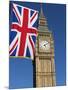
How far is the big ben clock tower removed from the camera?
171 cm

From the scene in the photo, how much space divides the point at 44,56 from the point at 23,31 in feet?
0.69

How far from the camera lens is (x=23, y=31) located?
171 centimetres

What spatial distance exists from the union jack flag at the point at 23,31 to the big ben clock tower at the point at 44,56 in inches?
1.5

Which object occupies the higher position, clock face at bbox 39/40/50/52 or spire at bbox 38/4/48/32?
spire at bbox 38/4/48/32

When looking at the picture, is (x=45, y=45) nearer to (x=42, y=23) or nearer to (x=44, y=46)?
(x=44, y=46)

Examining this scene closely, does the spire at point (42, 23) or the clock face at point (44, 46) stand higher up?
the spire at point (42, 23)

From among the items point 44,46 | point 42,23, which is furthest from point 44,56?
point 42,23

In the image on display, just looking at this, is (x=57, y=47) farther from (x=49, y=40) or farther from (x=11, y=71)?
(x=11, y=71)

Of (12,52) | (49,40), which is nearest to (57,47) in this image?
(49,40)

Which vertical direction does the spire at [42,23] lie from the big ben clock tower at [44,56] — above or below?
above

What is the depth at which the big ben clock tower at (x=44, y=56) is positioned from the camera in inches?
67.4

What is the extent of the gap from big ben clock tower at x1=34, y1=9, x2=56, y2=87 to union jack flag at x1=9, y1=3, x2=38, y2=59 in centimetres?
4

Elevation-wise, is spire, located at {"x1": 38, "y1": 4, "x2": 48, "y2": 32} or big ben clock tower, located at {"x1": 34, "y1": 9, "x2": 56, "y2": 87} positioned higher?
spire, located at {"x1": 38, "y1": 4, "x2": 48, "y2": 32}

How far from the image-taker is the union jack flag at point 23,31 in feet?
5.51
